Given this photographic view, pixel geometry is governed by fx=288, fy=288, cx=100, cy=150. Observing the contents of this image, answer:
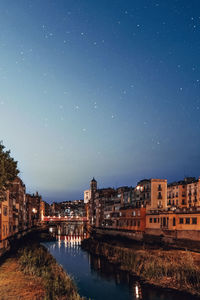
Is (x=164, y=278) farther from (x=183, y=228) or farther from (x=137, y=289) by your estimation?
(x=183, y=228)

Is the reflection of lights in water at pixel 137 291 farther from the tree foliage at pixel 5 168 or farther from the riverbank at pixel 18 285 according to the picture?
the tree foliage at pixel 5 168

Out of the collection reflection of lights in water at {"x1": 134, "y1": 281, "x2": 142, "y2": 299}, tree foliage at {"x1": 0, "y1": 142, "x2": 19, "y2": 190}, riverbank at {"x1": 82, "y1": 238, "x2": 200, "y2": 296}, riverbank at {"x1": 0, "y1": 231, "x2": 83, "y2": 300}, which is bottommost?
reflection of lights in water at {"x1": 134, "y1": 281, "x2": 142, "y2": 299}

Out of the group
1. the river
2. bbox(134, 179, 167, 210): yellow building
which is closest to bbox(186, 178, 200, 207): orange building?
bbox(134, 179, 167, 210): yellow building

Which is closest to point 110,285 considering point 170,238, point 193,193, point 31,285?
point 31,285

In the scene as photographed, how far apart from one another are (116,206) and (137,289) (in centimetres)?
8812

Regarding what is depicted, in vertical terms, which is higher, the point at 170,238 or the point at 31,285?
the point at 31,285

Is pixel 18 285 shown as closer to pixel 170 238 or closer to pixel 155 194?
pixel 170 238

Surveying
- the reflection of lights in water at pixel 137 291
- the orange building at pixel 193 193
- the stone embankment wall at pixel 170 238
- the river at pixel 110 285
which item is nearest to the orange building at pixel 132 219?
the stone embankment wall at pixel 170 238

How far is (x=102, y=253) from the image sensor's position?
59.7 metres

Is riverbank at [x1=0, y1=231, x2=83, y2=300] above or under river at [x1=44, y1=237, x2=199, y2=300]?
above

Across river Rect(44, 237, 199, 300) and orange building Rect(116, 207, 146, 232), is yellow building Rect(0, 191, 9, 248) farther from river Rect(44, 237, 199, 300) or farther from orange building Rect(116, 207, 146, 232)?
orange building Rect(116, 207, 146, 232)

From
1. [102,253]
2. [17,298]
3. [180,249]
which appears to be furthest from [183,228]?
[17,298]

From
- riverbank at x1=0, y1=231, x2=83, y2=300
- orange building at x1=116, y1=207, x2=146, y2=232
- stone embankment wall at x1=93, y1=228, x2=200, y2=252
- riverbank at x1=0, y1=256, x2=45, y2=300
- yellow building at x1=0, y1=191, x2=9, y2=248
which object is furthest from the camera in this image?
orange building at x1=116, y1=207, x2=146, y2=232

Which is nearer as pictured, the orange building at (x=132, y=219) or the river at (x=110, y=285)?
the river at (x=110, y=285)
